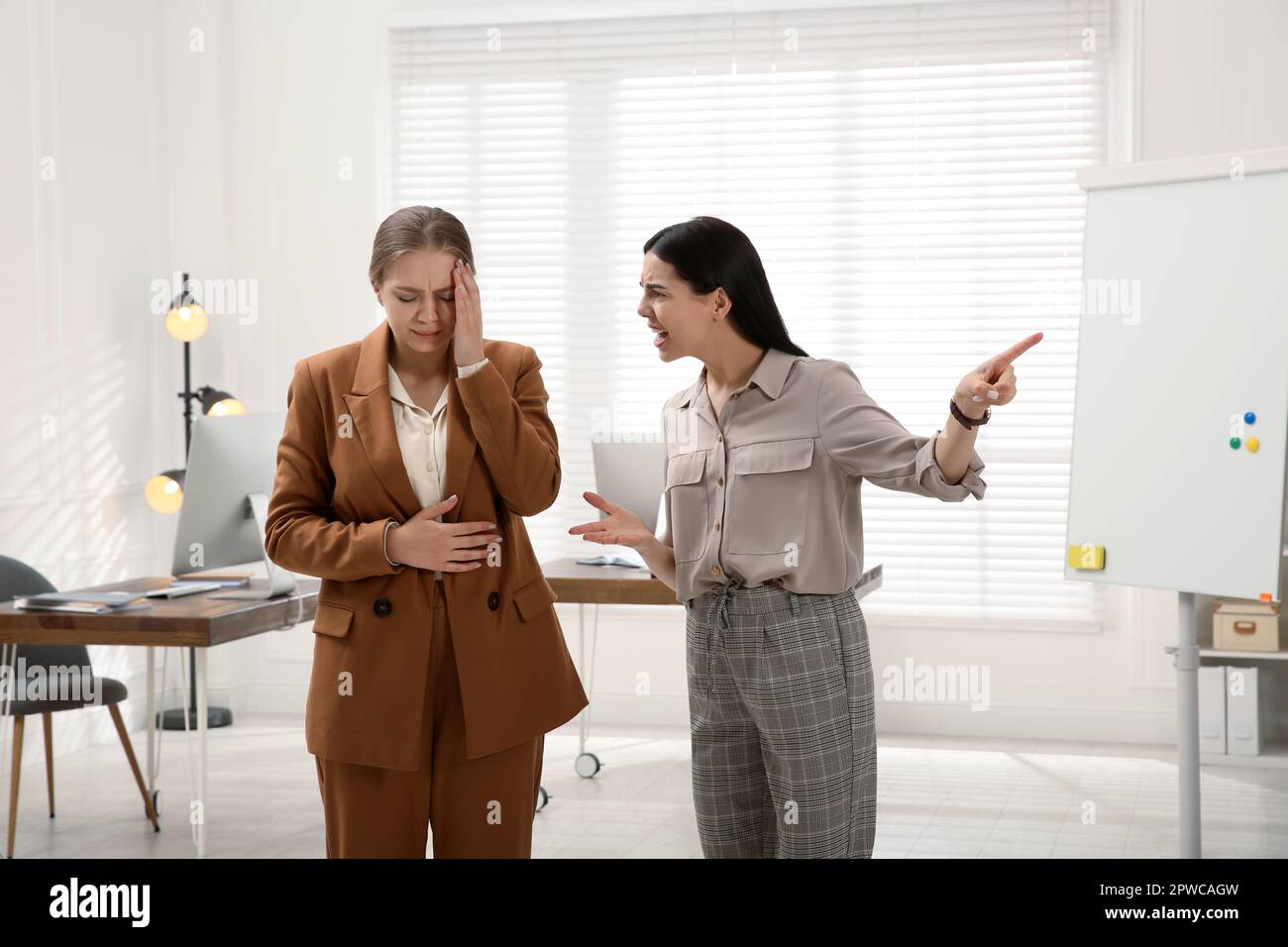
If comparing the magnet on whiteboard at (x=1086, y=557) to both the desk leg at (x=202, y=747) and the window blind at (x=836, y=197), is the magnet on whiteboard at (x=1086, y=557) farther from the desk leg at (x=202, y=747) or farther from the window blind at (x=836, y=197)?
the desk leg at (x=202, y=747)

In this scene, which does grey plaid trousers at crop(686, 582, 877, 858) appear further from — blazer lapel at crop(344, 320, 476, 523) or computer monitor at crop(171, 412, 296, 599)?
computer monitor at crop(171, 412, 296, 599)

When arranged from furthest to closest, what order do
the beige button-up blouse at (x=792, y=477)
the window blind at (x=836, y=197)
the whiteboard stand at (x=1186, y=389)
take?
the window blind at (x=836, y=197) → the whiteboard stand at (x=1186, y=389) → the beige button-up blouse at (x=792, y=477)

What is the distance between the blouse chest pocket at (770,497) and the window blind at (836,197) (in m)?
3.82

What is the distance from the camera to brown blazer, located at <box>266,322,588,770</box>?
173cm

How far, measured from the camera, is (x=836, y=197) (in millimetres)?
5730

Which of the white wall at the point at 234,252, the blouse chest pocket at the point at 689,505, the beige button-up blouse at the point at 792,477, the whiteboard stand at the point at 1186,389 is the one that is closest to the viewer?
the beige button-up blouse at the point at 792,477

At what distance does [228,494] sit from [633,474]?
138 cm

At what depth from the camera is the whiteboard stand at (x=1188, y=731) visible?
11.1 feet

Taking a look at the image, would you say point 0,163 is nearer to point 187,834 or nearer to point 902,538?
point 187,834

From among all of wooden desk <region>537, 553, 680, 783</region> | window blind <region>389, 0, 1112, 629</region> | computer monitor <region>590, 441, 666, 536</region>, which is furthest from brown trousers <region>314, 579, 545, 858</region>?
window blind <region>389, 0, 1112, 629</region>

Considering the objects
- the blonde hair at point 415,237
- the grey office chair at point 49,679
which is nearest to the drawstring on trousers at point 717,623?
the blonde hair at point 415,237

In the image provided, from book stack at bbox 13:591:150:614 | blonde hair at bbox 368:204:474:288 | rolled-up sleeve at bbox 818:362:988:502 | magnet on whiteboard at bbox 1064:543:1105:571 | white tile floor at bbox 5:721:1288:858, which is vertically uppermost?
blonde hair at bbox 368:204:474:288

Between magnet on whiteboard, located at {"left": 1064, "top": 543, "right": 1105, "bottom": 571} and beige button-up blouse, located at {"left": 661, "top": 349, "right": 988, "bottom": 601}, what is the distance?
1896mm
